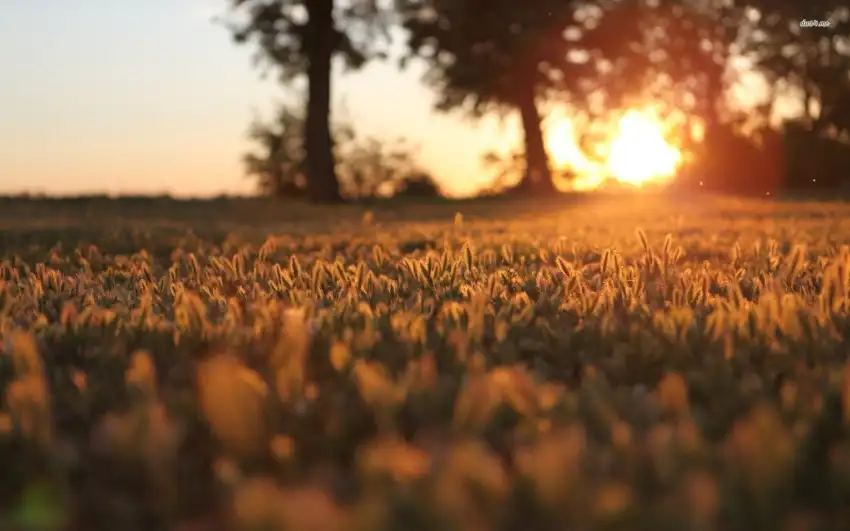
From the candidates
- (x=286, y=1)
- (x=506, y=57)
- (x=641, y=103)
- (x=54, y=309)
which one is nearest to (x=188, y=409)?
Answer: (x=54, y=309)

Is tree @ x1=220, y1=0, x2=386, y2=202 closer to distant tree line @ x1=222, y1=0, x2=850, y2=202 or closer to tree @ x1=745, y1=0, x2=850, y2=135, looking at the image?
distant tree line @ x1=222, y1=0, x2=850, y2=202

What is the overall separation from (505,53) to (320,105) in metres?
7.36

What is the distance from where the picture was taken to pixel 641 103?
28688 mm

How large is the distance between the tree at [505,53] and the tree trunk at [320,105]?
11.3 ft

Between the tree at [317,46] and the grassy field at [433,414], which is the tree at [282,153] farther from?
the grassy field at [433,414]

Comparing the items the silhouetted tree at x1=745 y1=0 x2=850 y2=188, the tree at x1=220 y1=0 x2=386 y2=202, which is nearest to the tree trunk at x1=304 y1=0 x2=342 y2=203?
the tree at x1=220 y1=0 x2=386 y2=202

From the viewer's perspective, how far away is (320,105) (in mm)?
21344

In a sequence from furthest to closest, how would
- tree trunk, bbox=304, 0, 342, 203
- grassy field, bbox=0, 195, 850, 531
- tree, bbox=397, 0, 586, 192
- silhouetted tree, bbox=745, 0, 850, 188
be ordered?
silhouetted tree, bbox=745, 0, 850, 188 < tree, bbox=397, 0, 586, 192 < tree trunk, bbox=304, 0, 342, 203 < grassy field, bbox=0, 195, 850, 531

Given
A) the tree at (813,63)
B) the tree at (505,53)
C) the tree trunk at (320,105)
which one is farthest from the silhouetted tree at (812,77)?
the tree trunk at (320,105)

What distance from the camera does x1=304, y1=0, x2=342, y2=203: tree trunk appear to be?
20.9 metres

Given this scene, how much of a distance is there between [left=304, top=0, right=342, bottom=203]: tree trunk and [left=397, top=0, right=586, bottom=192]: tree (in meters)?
3.44

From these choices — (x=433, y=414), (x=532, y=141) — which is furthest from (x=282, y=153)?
(x=433, y=414)

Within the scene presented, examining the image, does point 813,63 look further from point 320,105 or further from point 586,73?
point 320,105

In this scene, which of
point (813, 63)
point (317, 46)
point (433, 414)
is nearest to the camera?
point (433, 414)
